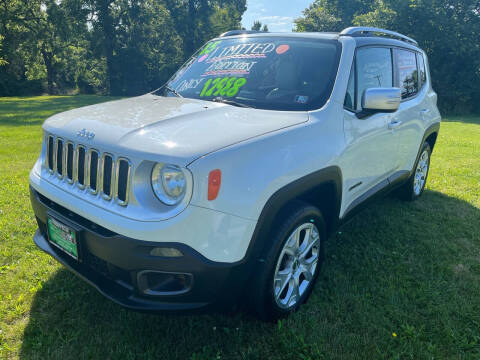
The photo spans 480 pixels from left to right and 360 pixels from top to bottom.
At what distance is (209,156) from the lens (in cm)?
188

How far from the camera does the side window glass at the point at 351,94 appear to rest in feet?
9.61

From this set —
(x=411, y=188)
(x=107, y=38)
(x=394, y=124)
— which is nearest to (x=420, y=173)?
(x=411, y=188)

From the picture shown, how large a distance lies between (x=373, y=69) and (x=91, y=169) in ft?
8.51

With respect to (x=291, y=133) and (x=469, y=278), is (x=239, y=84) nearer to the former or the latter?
(x=291, y=133)

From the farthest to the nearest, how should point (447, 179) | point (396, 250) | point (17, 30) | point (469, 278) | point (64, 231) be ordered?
point (17, 30), point (447, 179), point (396, 250), point (469, 278), point (64, 231)

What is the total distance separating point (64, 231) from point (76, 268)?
0.24 meters

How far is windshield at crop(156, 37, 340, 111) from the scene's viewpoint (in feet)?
9.30

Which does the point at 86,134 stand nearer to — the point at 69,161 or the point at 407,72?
the point at 69,161

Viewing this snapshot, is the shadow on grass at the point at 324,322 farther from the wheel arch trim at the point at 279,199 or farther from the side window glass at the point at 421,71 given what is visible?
the side window glass at the point at 421,71

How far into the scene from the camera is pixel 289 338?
2.46 metres

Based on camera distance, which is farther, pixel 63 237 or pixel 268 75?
pixel 268 75

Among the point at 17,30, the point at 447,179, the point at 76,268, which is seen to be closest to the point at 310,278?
the point at 76,268

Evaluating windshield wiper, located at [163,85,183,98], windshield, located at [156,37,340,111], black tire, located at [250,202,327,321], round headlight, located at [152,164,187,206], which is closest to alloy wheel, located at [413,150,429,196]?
windshield, located at [156,37,340,111]

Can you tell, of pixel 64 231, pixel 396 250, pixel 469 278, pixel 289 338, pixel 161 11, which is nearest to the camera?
pixel 64 231
